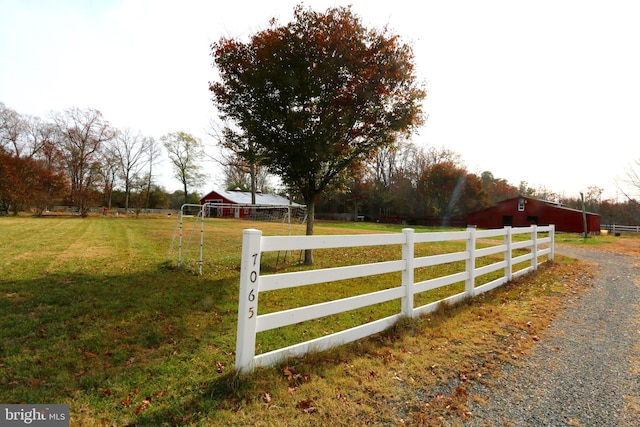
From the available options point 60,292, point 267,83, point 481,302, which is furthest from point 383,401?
point 267,83

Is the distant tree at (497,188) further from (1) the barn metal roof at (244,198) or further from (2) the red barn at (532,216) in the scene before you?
(1) the barn metal roof at (244,198)

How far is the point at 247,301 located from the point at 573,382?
10.5 ft

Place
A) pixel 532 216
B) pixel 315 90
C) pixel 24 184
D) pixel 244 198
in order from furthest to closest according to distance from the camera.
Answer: pixel 244 198, pixel 532 216, pixel 24 184, pixel 315 90

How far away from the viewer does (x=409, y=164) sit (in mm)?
54844

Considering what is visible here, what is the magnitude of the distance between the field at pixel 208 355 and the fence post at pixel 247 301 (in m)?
0.20

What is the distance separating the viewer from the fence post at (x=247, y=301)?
2.90 m

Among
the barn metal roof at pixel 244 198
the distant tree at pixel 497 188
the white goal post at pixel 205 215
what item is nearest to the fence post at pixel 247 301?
the white goal post at pixel 205 215

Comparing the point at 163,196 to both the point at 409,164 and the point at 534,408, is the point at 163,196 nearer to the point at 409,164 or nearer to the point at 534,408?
the point at 409,164

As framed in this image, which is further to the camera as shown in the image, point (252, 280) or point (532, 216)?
point (532, 216)

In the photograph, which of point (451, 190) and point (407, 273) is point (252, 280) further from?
point (451, 190)

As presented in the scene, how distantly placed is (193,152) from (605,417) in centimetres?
5680

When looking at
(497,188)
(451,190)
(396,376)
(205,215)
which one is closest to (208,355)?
(396,376)

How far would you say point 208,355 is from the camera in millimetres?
3689

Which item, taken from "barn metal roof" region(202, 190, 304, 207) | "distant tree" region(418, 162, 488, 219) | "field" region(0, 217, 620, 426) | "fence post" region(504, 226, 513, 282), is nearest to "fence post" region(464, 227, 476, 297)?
"field" region(0, 217, 620, 426)
